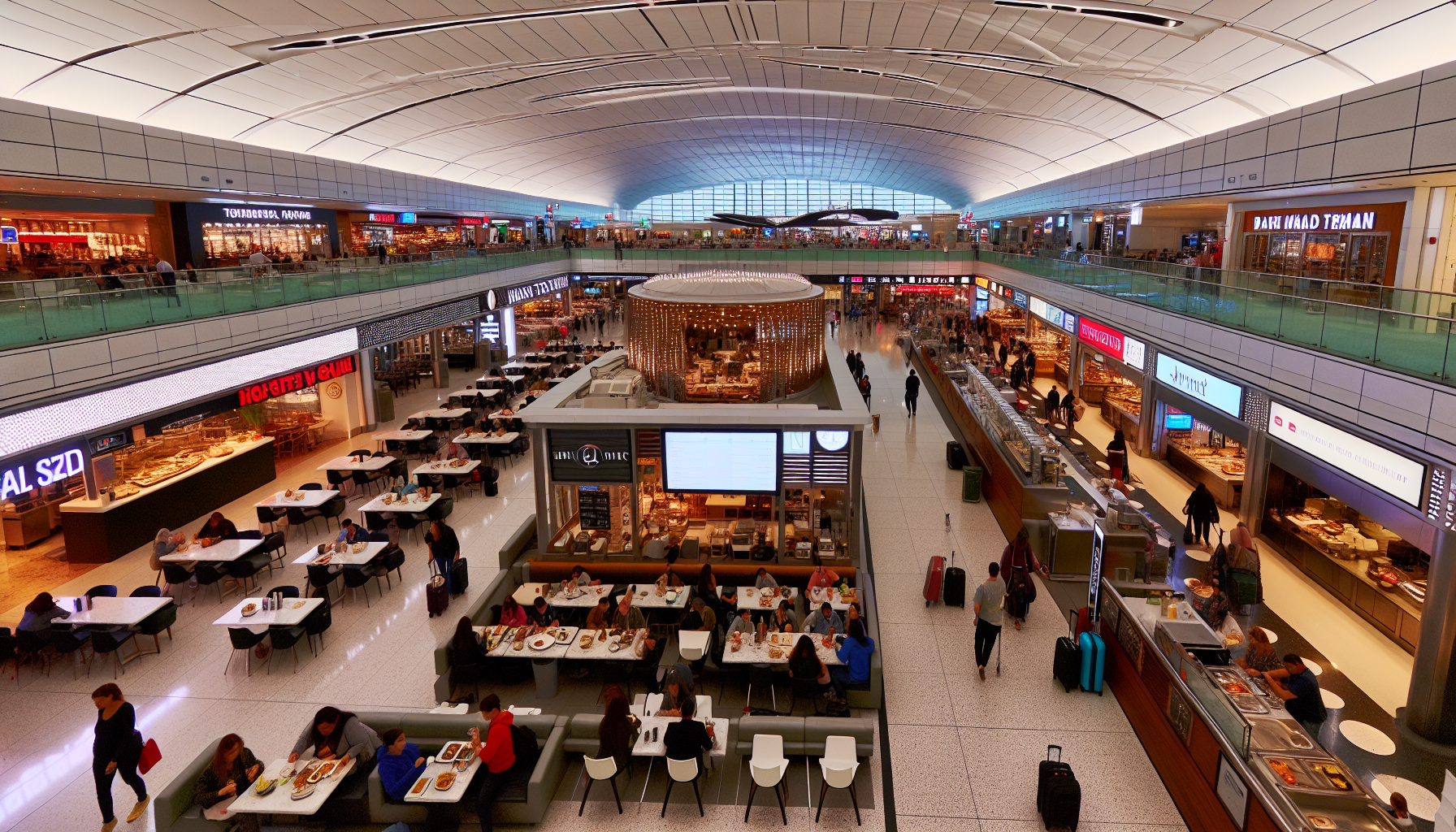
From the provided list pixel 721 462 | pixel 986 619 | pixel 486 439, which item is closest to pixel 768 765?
pixel 986 619

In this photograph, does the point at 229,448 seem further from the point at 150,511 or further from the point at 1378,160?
the point at 1378,160

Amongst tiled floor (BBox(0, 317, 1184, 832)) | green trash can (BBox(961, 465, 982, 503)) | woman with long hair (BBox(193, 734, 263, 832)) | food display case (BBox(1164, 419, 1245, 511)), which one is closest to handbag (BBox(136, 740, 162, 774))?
woman with long hair (BBox(193, 734, 263, 832))

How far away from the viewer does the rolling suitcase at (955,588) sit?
10305mm

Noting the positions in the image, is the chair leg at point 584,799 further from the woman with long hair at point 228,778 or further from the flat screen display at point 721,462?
the flat screen display at point 721,462

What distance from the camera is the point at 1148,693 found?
734 centimetres

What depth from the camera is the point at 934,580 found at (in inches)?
406

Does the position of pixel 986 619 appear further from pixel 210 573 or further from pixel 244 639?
pixel 210 573

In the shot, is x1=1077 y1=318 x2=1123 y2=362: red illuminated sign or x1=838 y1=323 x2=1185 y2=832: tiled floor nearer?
x1=838 y1=323 x2=1185 y2=832: tiled floor

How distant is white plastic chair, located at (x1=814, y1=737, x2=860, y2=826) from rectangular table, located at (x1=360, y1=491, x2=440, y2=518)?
8.72 metres

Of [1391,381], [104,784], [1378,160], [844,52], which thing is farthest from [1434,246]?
[104,784]

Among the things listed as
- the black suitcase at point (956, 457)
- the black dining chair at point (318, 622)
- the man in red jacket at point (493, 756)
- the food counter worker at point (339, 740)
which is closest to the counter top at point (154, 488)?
the black dining chair at point (318, 622)

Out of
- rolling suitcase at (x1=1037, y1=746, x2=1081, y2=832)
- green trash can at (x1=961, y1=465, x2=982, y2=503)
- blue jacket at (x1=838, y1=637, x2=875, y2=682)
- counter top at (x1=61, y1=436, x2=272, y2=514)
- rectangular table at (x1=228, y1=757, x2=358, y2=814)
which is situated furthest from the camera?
green trash can at (x1=961, y1=465, x2=982, y2=503)

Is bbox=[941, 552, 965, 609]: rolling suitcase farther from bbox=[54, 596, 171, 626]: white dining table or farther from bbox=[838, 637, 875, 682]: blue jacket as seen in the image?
bbox=[54, 596, 171, 626]: white dining table

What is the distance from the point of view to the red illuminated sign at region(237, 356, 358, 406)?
14255 millimetres
